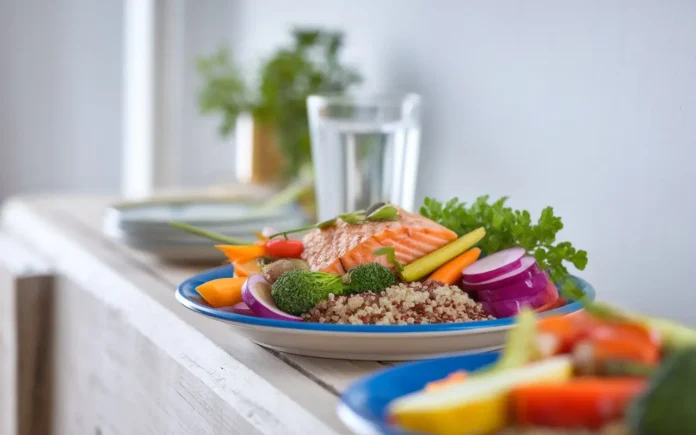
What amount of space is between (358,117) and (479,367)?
36.9 inches

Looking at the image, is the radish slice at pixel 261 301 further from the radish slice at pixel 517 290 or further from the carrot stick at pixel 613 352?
the carrot stick at pixel 613 352

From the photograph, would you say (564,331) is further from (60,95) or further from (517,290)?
(60,95)

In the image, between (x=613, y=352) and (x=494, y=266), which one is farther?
(x=494, y=266)

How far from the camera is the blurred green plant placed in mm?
1968

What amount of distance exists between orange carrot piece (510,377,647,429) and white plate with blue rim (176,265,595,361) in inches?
11.2

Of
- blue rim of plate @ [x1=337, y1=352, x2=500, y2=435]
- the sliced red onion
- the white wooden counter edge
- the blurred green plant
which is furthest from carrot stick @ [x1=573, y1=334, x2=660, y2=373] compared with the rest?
the blurred green plant

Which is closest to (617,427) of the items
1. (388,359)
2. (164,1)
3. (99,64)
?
(388,359)

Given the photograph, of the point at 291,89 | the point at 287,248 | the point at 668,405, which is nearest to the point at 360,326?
the point at 287,248

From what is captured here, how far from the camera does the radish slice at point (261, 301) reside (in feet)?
2.81

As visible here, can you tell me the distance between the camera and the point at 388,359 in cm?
85

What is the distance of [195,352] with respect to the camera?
3.21ft

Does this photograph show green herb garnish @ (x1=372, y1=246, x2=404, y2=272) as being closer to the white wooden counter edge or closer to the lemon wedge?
the white wooden counter edge

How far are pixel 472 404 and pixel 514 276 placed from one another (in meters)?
0.41

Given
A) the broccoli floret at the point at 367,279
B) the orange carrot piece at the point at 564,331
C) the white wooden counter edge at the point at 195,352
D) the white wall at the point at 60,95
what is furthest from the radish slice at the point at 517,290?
the white wall at the point at 60,95
